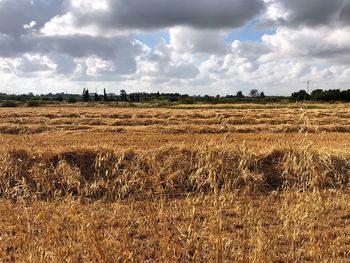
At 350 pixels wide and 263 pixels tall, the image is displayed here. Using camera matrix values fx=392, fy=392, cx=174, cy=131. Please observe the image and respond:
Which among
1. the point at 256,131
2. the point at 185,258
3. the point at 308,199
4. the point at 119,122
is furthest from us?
the point at 119,122

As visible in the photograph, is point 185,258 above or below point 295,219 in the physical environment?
below

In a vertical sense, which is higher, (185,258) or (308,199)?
(308,199)

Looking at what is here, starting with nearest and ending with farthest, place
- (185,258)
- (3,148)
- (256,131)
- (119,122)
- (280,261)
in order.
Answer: (185,258) < (280,261) < (3,148) < (256,131) < (119,122)

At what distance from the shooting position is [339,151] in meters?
10.8

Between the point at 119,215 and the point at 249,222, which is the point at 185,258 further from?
the point at 119,215

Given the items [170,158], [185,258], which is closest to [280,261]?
[185,258]

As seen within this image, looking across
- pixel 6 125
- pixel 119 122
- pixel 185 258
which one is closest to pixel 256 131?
pixel 119 122

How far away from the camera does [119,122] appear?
2425 cm

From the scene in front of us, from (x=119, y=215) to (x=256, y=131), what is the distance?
16286mm

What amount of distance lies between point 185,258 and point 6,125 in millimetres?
19882

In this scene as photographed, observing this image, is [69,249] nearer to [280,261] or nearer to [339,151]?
[280,261]

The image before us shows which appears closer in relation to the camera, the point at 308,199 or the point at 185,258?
the point at 185,258

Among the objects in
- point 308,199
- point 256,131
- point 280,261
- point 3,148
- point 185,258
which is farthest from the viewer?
point 256,131

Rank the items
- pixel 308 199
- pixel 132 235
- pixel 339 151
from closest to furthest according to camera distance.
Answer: pixel 308 199, pixel 132 235, pixel 339 151
